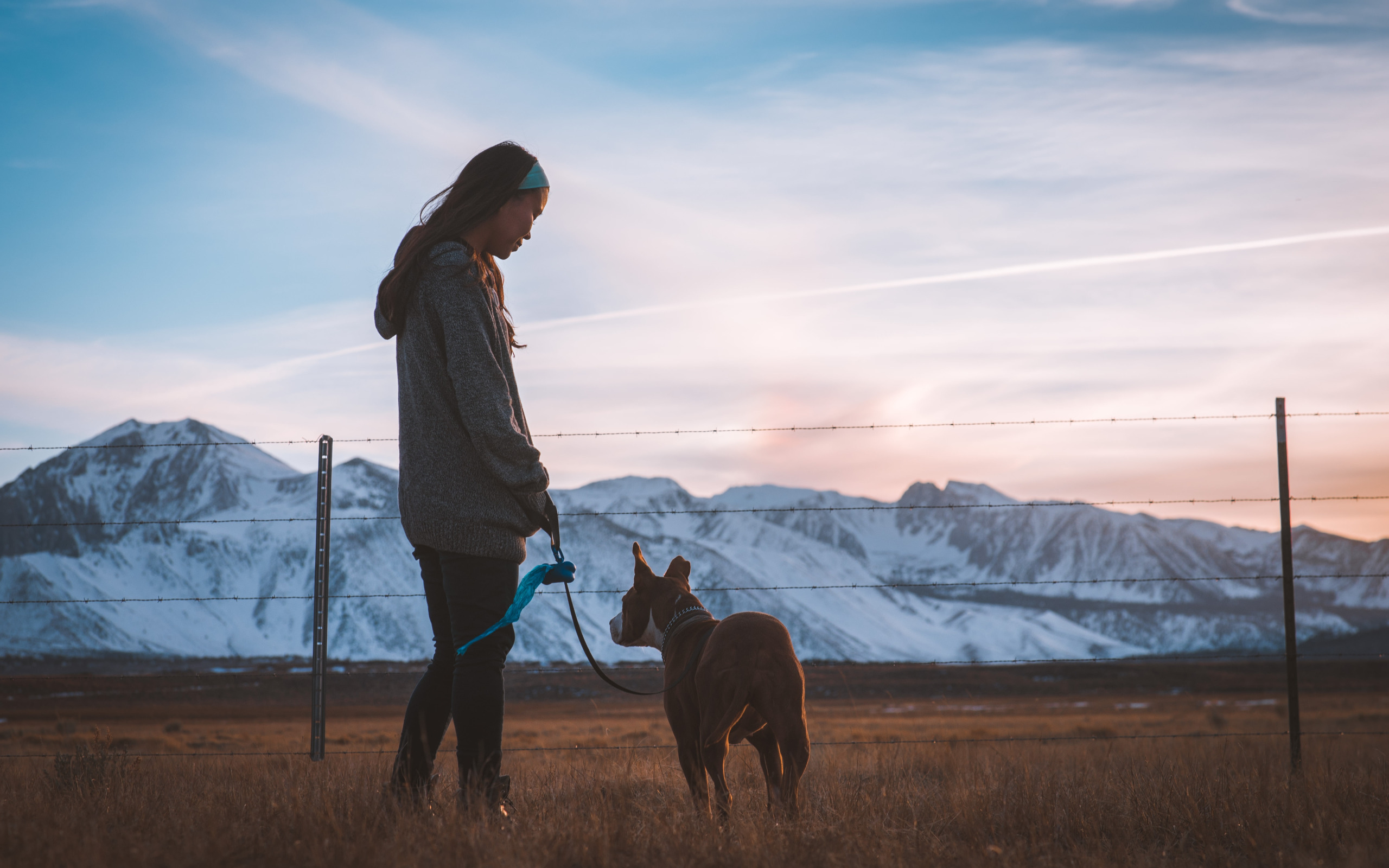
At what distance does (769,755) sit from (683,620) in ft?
2.67

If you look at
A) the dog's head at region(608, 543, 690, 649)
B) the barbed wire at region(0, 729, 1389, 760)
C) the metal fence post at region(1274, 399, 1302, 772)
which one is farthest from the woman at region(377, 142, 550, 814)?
the metal fence post at region(1274, 399, 1302, 772)

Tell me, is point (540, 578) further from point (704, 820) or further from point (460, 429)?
point (704, 820)

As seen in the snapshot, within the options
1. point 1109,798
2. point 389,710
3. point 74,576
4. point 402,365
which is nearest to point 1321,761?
point 1109,798

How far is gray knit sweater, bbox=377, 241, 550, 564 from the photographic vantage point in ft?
10.6

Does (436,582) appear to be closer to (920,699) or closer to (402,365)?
(402,365)

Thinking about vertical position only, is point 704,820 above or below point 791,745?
below

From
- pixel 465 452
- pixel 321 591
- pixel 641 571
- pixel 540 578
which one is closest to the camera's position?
pixel 465 452

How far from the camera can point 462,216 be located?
3451 mm

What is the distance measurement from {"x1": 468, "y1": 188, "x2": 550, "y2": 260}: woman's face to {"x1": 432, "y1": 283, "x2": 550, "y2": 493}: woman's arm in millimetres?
304

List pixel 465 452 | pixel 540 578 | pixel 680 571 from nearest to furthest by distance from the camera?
1. pixel 465 452
2. pixel 540 578
3. pixel 680 571

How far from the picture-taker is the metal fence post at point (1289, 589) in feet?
20.6

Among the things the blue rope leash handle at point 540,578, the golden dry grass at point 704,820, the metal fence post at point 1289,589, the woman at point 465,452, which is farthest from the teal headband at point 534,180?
the metal fence post at point 1289,589

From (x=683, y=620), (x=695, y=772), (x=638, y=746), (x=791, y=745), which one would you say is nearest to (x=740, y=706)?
(x=791, y=745)

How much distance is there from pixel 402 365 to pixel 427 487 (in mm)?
471
